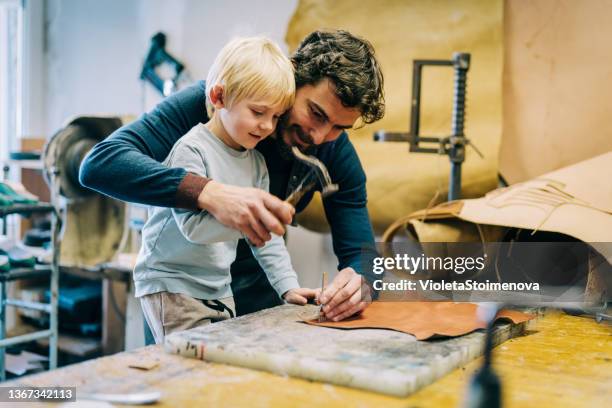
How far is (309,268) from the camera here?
286cm

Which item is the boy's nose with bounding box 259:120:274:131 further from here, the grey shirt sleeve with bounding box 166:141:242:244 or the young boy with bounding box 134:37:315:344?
the grey shirt sleeve with bounding box 166:141:242:244

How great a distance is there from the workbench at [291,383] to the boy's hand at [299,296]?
17.7 inches

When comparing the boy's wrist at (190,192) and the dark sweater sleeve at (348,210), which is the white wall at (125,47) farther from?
the boy's wrist at (190,192)

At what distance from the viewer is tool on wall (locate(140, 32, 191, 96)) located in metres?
3.25

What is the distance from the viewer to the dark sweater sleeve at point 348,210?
1.68 metres

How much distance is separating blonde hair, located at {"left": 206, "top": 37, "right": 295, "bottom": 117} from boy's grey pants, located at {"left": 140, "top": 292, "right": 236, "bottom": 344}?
1.38 ft

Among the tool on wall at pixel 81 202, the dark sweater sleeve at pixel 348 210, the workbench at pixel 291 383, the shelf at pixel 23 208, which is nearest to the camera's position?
the workbench at pixel 291 383

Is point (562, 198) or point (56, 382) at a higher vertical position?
point (562, 198)

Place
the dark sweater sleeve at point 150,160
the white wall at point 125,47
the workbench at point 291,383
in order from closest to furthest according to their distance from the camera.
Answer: the workbench at point 291,383 < the dark sweater sleeve at point 150,160 < the white wall at point 125,47

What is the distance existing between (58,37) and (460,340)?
11.9 feet

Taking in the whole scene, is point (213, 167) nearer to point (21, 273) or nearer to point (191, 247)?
point (191, 247)

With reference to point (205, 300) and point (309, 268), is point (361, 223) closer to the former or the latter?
point (205, 300)

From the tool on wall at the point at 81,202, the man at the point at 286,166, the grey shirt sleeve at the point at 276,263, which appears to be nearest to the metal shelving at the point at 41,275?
the tool on wall at the point at 81,202

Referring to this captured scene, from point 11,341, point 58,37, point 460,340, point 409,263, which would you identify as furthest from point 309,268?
point 58,37
